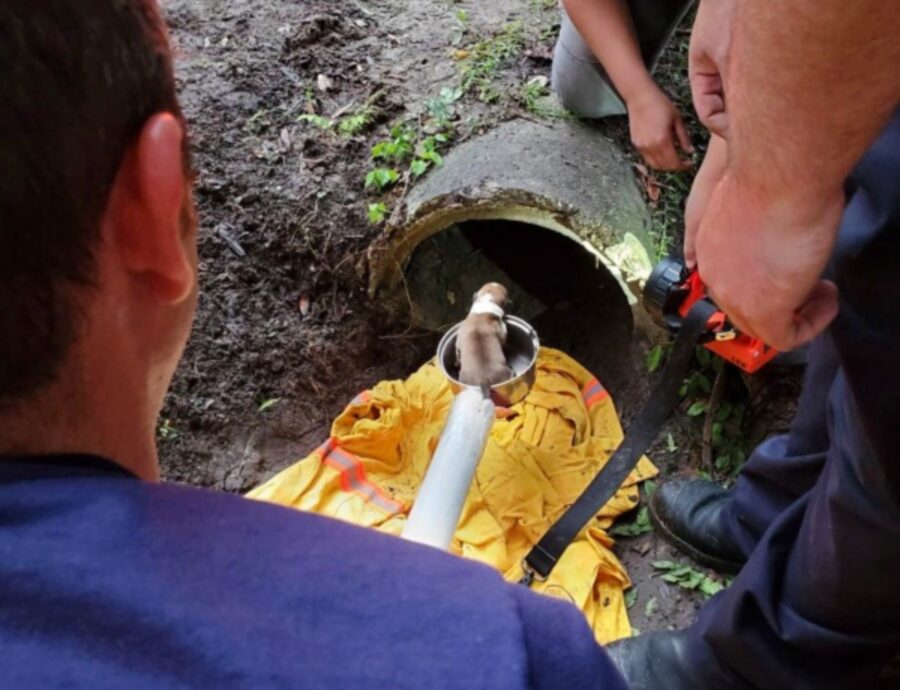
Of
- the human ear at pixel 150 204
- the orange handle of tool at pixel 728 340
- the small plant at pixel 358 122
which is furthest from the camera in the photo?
the small plant at pixel 358 122

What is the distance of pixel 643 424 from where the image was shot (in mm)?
2459

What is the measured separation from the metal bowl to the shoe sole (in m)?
0.52

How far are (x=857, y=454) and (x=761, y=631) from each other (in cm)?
55

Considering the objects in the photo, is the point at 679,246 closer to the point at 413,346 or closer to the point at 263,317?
the point at 413,346

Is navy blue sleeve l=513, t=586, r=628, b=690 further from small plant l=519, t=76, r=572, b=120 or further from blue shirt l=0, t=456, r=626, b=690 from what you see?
small plant l=519, t=76, r=572, b=120

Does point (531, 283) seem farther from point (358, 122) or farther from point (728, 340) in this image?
point (728, 340)

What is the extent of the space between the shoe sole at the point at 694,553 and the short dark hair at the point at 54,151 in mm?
1990

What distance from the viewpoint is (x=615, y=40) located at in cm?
268

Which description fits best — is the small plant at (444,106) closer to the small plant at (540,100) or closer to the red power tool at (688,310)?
the small plant at (540,100)

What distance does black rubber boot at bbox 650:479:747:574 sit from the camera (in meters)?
2.42

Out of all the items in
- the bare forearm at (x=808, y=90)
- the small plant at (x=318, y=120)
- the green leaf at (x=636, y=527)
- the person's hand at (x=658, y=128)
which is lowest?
the green leaf at (x=636, y=527)

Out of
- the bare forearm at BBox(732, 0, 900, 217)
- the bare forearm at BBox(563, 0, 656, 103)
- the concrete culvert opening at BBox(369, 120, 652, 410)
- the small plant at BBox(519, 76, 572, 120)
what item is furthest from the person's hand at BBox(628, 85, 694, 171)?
the bare forearm at BBox(732, 0, 900, 217)

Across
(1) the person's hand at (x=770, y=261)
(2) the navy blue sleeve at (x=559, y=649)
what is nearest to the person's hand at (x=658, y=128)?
(1) the person's hand at (x=770, y=261)

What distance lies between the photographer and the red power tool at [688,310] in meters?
2.15
